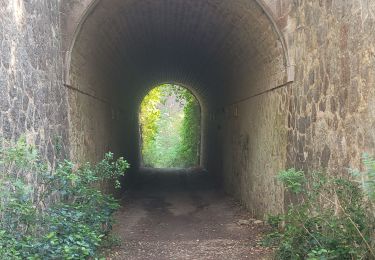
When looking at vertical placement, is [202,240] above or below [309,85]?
below

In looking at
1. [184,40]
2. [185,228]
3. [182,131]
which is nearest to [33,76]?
[185,228]

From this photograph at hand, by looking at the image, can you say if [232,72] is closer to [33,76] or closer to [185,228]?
[185,228]

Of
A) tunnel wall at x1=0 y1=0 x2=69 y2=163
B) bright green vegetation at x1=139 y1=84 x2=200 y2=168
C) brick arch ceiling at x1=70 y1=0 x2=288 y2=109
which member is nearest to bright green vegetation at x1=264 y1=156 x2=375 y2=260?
brick arch ceiling at x1=70 y1=0 x2=288 y2=109

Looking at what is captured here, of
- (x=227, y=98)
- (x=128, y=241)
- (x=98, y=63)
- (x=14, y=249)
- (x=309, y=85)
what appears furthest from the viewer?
(x=227, y=98)

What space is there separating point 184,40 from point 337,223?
26.2 ft

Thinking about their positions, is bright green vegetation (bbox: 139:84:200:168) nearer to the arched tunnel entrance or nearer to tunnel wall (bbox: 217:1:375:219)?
the arched tunnel entrance

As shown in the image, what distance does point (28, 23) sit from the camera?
17.3 ft

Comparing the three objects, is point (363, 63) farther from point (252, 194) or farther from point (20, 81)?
point (252, 194)

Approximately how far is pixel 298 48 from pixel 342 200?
9.99 ft

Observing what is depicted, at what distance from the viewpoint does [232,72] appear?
10953mm

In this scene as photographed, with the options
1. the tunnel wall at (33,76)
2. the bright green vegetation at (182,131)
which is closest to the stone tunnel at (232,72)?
the tunnel wall at (33,76)

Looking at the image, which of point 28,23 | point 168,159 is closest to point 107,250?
point 28,23

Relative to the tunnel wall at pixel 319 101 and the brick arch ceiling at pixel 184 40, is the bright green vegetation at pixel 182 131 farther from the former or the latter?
the tunnel wall at pixel 319 101

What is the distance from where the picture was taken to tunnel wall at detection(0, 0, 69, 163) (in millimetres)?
4574
